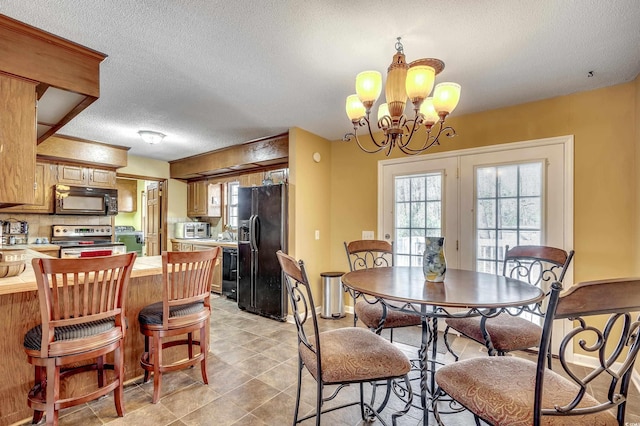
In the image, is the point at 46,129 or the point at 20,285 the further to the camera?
the point at 46,129

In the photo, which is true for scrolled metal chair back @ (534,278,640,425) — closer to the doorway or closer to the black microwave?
the black microwave

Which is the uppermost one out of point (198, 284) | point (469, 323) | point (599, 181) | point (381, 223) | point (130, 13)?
point (130, 13)

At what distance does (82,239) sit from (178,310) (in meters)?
3.82

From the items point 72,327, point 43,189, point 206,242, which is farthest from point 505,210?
point 43,189

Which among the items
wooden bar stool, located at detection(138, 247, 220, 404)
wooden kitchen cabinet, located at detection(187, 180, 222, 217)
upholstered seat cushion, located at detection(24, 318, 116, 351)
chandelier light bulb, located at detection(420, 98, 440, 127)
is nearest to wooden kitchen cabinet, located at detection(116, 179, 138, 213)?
wooden kitchen cabinet, located at detection(187, 180, 222, 217)

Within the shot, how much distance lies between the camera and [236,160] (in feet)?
15.2

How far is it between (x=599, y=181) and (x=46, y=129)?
18.1ft

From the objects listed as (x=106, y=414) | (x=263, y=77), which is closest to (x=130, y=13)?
(x=263, y=77)

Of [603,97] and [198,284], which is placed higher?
[603,97]

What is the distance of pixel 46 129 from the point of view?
3.31 meters

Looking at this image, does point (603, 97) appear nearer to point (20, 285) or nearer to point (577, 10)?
point (577, 10)

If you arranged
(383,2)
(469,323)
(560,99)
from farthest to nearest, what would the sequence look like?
(560,99)
(469,323)
(383,2)

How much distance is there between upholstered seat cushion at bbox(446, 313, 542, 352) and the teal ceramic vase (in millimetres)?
A: 453

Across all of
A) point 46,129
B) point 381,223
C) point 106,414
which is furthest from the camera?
point 381,223
